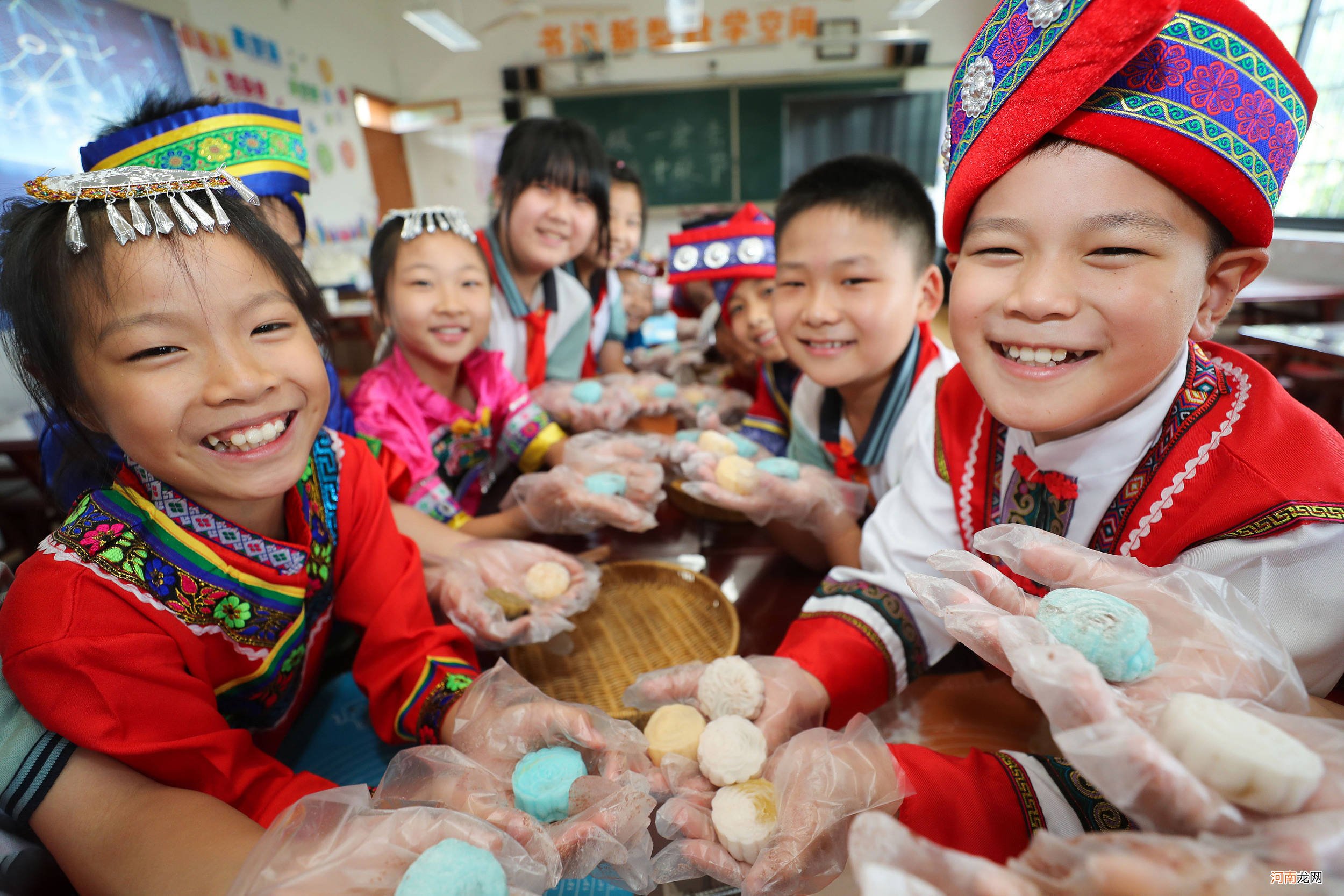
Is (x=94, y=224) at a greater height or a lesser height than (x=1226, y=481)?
greater

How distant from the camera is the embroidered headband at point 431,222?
1.94 meters

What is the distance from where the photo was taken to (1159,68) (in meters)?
0.80

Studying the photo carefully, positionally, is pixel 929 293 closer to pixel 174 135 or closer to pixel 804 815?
pixel 804 815

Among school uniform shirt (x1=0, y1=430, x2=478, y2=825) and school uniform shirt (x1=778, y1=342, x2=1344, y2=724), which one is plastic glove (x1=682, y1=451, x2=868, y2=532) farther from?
school uniform shirt (x1=0, y1=430, x2=478, y2=825)

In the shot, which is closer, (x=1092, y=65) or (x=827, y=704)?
(x=1092, y=65)

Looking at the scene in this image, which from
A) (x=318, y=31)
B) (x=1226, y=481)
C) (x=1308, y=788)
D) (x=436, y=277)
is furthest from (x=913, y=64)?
(x=1308, y=788)

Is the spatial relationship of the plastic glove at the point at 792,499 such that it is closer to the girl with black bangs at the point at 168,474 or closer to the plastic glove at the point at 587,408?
the girl with black bangs at the point at 168,474

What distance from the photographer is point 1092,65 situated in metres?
0.79

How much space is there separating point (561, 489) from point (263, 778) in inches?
39.3

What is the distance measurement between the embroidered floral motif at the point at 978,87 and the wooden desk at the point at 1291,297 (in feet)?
14.6

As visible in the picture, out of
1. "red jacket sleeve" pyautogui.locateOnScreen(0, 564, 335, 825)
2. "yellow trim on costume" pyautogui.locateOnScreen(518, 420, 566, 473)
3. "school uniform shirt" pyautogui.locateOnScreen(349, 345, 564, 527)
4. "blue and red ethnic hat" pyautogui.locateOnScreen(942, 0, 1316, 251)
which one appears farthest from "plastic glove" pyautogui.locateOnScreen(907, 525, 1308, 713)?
"yellow trim on costume" pyautogui.locateOnScreen(518, 420, 566, 473)

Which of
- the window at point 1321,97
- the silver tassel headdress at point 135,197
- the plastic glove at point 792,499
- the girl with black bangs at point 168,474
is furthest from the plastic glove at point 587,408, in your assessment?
the window at point 1321,97

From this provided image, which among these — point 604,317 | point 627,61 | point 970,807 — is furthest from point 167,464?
point 627,61

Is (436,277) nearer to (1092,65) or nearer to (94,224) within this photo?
(94,224)
